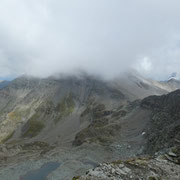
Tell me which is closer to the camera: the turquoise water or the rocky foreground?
the rocky foreground

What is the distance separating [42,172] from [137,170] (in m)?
90.3

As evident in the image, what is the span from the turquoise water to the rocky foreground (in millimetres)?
82332

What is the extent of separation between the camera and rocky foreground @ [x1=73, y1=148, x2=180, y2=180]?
16.2 metres

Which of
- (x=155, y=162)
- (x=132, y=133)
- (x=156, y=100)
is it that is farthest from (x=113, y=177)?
(x=156, y=100)

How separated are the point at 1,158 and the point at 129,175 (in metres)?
141

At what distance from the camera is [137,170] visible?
57.7 ft

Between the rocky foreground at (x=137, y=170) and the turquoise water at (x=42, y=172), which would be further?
the turquoise water at (x=42, y=172)

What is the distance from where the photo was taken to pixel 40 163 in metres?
104

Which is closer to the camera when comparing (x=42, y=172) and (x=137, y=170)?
(x=137, y=170)

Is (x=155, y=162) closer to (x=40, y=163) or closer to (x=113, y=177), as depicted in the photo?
(x=113, y=177)

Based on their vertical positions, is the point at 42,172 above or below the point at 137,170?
below

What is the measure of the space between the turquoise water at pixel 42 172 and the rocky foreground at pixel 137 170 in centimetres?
8233

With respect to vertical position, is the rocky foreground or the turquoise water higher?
the rocky foreground

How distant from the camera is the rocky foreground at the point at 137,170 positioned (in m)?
16.2
